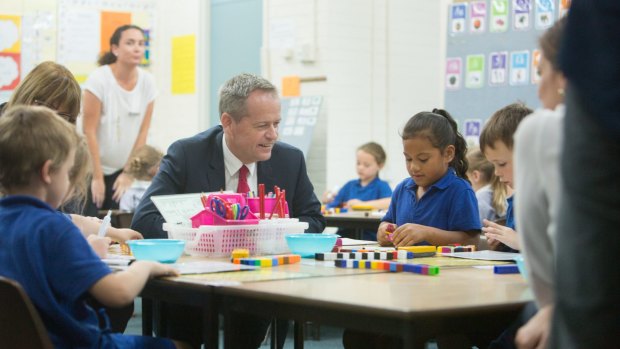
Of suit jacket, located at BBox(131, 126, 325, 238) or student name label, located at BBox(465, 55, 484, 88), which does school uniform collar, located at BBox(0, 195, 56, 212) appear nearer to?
suit jacket, located at BBox(131, 126, 325, 238)

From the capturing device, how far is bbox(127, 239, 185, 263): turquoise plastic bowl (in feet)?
7.86

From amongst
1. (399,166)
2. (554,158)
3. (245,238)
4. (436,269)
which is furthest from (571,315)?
(399,166)

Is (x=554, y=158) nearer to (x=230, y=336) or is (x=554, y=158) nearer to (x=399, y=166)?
(x=230, y=336)

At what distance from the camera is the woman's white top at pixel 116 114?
5492mm

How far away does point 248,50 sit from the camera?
301 inches

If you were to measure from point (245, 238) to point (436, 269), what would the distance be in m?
0.66

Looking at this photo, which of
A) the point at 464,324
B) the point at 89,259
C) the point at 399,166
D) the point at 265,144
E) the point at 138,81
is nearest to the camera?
the point at 464,324

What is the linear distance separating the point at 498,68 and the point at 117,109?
93.9 inches

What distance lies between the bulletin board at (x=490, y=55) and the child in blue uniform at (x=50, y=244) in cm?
408

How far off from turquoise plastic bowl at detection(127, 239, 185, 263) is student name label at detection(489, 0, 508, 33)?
394cm

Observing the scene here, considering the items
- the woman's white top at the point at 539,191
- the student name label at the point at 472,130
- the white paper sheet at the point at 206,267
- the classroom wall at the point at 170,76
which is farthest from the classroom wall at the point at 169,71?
the woman's white top at the point at 539,191

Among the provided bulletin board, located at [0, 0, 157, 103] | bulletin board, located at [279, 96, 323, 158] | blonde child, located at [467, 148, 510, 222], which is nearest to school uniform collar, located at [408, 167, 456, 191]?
blonde child, located at [467, 148, 510, 222]

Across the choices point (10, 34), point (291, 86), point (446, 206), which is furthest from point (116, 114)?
point (446, 206)

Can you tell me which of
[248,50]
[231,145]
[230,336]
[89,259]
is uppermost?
[248,50]
